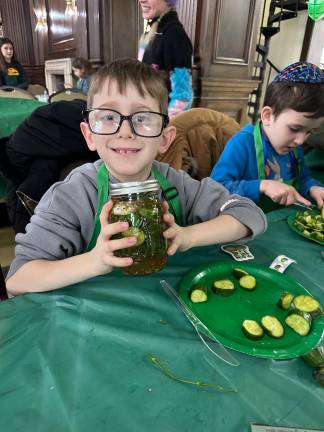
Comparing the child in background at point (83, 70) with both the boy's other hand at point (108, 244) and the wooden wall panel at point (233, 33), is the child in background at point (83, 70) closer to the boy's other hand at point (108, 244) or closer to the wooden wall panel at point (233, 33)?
the wooden wall panel at point (233, 33)

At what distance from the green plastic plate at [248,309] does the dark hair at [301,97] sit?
838 millimetres

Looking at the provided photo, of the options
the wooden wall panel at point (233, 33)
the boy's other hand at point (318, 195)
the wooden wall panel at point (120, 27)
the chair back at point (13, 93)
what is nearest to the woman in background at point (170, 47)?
the boy's other hand at point (318, 195)

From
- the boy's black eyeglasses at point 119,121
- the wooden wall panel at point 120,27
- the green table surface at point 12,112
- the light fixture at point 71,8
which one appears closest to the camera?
the boy's black eyeglasses at point 119,121

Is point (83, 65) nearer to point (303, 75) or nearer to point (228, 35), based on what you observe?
point (228, 35)

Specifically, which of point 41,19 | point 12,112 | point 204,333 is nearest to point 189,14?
point 12,112

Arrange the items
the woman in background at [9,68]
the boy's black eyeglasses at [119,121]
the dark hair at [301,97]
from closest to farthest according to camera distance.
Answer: the boy's black eyeglasses at [119,121], the dark hair at [301,97], the woman in background at [9,68]

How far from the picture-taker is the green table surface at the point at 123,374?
41 cm

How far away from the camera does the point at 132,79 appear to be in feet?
2.54

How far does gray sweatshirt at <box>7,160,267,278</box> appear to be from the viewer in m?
0.71

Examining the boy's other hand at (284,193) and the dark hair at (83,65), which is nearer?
the boy's other hand at (284,193)

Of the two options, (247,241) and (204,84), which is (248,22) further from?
(247,241)

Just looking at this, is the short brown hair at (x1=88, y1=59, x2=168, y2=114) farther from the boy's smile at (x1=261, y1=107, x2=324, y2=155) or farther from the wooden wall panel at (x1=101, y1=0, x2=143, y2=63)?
the wooden wall panel at (x1=101, y1=0, x2=143, y2=63)

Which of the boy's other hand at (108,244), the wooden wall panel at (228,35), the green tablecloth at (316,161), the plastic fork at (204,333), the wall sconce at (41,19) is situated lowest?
the green tablecloth at (316,161)

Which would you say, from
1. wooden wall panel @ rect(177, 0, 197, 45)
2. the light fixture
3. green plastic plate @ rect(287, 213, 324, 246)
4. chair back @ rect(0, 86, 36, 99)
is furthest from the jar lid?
the light fixture
